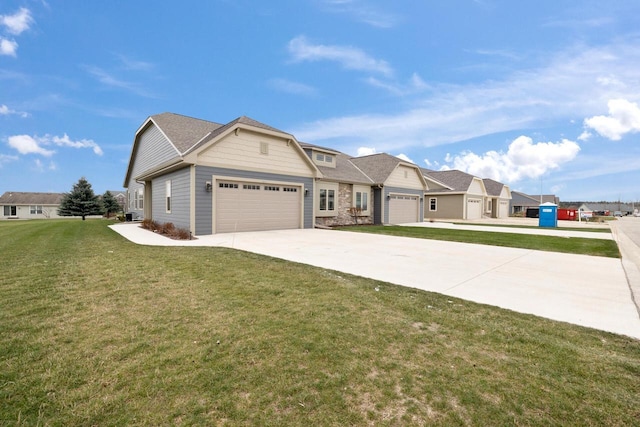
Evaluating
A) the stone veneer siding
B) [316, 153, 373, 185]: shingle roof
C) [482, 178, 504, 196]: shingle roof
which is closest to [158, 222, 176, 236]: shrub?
the stone veneer siding

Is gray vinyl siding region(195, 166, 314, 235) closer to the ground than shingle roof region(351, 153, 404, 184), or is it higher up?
closer to the ground

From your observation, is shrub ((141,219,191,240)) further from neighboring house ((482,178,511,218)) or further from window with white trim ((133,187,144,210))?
neighboring house ((482,178,511,218))

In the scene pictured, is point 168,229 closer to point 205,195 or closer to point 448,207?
point 205,195

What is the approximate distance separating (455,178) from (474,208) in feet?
12.8

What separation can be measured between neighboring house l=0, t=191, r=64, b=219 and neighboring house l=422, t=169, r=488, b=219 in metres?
55.0

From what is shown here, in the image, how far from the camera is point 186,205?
12.3 metres

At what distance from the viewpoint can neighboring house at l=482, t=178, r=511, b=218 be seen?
3603cm

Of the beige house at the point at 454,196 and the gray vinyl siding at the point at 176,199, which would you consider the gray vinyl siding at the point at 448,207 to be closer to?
the beige house at the point at 454,196

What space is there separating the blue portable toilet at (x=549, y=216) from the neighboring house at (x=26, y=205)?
6269 cm

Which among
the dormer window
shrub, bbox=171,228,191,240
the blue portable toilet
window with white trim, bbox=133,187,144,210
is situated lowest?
shrub, bbox=171,228,191,240

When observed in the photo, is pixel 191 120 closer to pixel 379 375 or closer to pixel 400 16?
pixel 400 16

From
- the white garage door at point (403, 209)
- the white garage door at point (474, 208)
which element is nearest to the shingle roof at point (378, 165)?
the white garage door at point (403, 209)

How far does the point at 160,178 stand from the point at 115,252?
8.94 m

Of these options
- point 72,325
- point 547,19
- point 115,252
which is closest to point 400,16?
point 547,19
